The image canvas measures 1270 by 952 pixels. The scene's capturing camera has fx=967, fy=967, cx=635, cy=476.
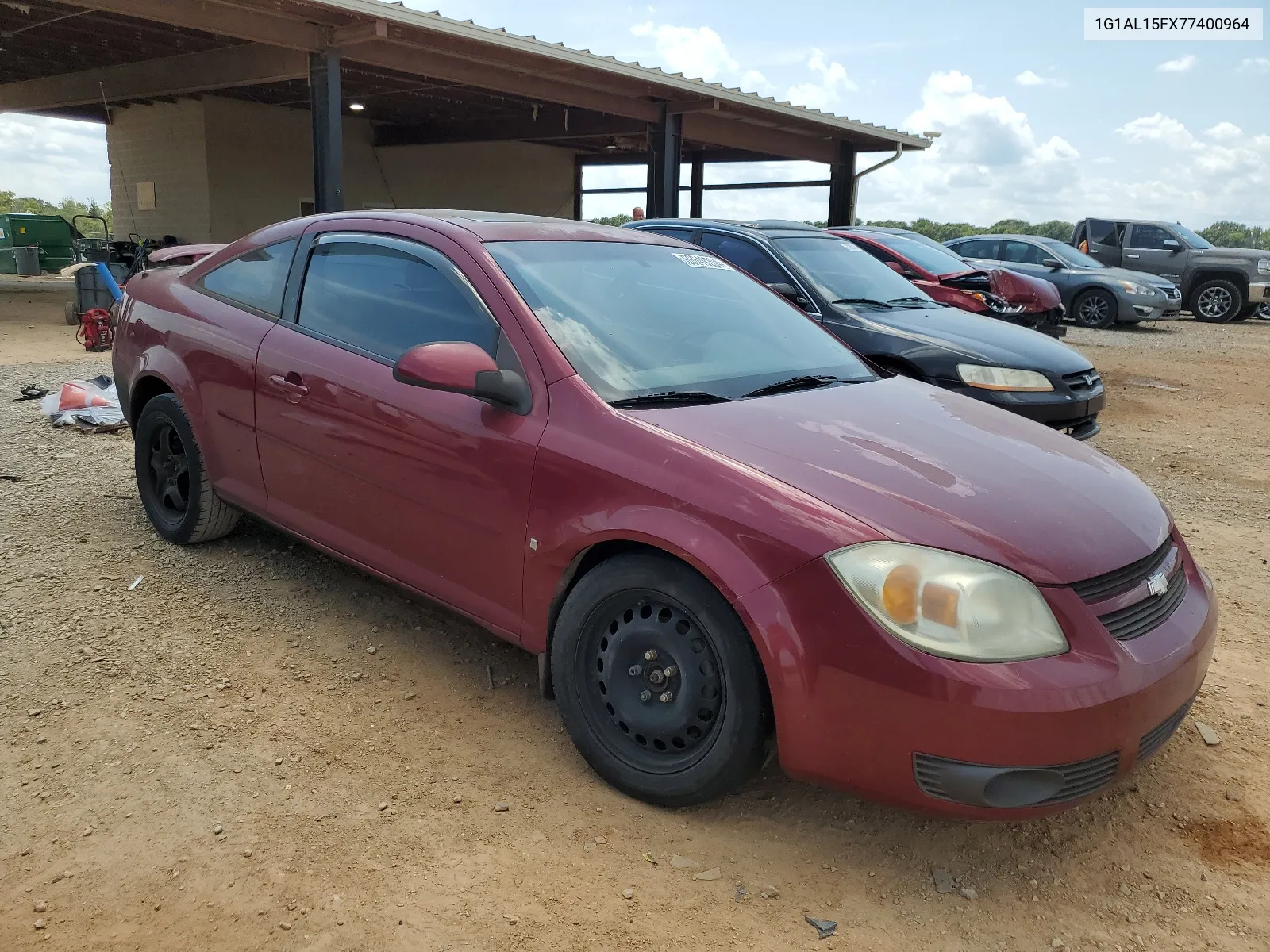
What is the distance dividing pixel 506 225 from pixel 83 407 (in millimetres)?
4719

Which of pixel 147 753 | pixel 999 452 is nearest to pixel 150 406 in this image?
pixel 147 753

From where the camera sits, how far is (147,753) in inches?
110

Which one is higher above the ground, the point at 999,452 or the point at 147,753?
the point at 999,452

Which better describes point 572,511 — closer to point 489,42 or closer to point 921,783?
point 921,783

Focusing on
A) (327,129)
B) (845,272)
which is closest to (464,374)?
(845,272)

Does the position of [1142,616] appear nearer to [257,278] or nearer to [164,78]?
[257,278]

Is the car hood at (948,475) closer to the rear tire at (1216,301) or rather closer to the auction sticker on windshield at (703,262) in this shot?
the auction sticker on windshield at (703,262)

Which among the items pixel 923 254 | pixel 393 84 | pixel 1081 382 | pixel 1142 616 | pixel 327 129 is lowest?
pixel 1142 616

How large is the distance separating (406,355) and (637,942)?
165 cm

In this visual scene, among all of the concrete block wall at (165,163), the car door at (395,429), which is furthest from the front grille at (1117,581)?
the concrete block wall at (165,163)

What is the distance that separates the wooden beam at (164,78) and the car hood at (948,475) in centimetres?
1051

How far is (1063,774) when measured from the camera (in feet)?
7.14

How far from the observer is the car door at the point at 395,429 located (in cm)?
286

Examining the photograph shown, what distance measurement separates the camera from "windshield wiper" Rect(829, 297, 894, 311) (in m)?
6.49
